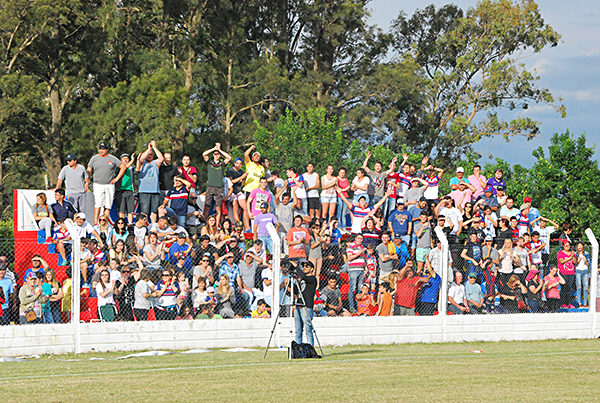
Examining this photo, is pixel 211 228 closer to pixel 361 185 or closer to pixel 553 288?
pixel 361 185

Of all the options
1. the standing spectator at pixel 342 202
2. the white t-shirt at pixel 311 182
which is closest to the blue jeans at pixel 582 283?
the standing spectator at pixel 342 202

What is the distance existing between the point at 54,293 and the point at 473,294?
7666mm

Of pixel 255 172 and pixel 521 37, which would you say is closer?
pixel 255 172

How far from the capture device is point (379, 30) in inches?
1716

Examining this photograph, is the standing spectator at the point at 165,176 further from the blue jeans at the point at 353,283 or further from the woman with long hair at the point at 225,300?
the blue jeans at the point at 353,283

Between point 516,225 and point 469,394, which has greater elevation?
point 516,225

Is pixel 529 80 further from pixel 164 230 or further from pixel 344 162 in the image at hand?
pixel 164 230

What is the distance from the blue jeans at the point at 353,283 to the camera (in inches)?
533

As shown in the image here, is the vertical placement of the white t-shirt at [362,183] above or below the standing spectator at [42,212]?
above

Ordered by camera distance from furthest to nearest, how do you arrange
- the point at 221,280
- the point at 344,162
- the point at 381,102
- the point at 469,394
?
the point at 381,102, the point at 344,162, the point at 221,280, the point at 469,394

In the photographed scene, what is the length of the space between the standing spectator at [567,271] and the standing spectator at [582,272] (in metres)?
0.10

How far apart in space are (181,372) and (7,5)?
87.1ft

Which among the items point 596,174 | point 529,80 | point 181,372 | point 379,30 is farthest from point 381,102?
point 181,372

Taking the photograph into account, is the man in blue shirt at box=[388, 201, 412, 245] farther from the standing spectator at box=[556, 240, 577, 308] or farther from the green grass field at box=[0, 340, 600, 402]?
the green grass field at box=[0, 340, 600, 402]
